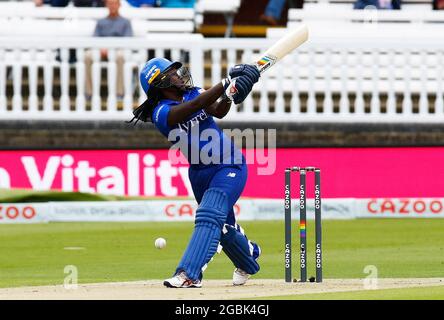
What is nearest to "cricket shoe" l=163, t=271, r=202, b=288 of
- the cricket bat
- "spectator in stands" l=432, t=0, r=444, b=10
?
the cricket bat

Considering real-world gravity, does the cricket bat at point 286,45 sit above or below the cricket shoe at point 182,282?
above

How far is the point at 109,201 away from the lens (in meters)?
18.3

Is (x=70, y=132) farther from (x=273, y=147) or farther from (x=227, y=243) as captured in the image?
(x=227, y=243)

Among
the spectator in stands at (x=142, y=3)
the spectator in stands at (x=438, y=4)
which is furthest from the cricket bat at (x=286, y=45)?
the spectator in stands at (x=438, y=4)

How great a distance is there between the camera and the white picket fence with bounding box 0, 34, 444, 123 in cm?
1947

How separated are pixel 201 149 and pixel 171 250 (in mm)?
4059

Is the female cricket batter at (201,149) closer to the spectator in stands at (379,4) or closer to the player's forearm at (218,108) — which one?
the player's forearm at (218,108)

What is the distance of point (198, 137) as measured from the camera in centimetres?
1085

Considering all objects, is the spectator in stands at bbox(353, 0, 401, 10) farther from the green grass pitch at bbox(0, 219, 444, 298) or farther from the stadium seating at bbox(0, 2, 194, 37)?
the green grass pitch at bbox(0, 219, 444, 298)

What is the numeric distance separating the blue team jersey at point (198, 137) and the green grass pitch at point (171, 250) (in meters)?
1.58

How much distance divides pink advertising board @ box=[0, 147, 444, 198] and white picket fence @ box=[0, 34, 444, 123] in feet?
2.07

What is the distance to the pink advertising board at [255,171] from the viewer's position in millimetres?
18859

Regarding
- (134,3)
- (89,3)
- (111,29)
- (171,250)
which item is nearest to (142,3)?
(134,3)
